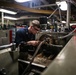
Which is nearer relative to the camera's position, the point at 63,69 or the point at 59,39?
→ the point at 63,69

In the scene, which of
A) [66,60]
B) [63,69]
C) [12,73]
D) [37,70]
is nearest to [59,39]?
[37,70]

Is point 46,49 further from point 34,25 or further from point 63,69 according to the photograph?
point 63,69

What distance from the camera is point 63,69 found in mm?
698

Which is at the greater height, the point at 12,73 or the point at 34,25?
the point at 34,25

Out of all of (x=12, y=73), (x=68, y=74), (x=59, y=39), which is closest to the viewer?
(x=68, y=74)

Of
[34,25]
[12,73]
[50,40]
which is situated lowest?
[12,73]

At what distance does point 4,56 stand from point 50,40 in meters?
0.69

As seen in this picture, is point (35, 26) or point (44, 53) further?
point (35, 26)

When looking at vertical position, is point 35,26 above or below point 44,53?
above

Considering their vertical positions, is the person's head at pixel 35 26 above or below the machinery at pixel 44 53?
above

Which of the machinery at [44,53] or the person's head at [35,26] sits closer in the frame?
the machinery at [44,53]

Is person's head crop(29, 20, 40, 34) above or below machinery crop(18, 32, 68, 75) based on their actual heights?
above

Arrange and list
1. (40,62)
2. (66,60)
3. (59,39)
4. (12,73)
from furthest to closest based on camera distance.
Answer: (59,39)
(40,62)
(12,73)
(66,60)

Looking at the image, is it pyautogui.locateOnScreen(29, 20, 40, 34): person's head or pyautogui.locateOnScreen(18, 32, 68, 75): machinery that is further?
pyautogui.locateOnScreen(29, 20, 40, 34): person's head
